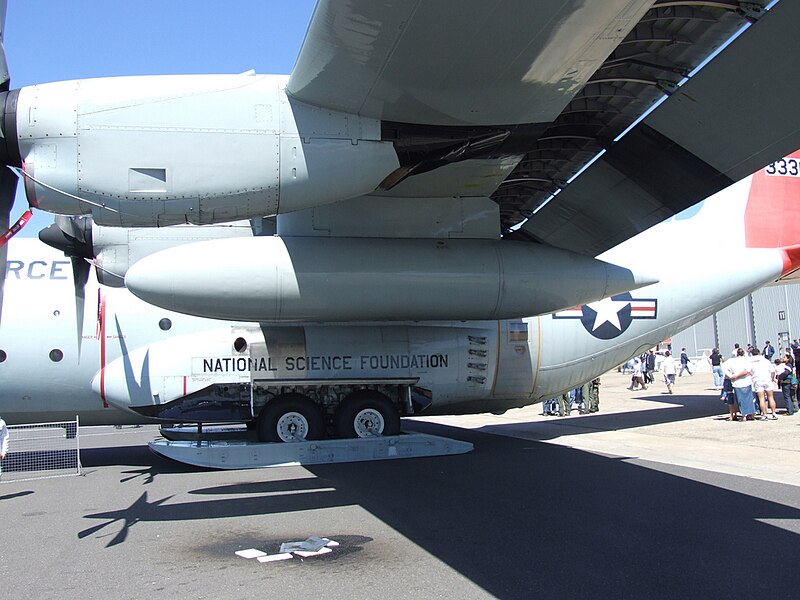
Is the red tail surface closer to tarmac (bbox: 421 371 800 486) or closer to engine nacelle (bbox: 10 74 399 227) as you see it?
tarmac (bbox: 421 371 800 486)

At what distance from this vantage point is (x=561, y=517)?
22.7 ft

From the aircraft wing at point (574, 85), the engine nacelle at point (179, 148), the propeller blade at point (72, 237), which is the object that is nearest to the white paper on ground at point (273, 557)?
the engine nacelle at point (179, 148)

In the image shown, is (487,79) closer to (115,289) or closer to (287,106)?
(287,106)

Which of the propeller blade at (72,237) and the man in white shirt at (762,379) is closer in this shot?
the propeller blade at (72,237)

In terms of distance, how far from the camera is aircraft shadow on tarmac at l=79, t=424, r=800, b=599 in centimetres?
502

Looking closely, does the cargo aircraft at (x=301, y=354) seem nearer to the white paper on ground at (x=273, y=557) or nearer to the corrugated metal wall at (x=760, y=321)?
the white paper on ground at (x=273, y=557)

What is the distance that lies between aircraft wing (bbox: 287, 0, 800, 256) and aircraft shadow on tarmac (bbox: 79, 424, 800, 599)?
3552 millimetres

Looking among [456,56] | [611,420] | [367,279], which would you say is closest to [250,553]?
[367,279]

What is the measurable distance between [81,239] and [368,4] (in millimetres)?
7525

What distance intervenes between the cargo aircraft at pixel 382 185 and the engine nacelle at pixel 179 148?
2 centimetres

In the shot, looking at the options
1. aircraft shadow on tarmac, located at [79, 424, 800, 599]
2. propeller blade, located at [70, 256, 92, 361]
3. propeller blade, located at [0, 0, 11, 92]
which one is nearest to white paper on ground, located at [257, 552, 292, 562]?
aircraft shadow on tarmac, located at [79, 424, 800, 599]

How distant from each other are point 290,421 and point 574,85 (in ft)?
24.0

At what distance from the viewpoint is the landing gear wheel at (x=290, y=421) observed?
11258mm

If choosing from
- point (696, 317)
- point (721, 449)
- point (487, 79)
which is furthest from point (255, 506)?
point (696, 317)
